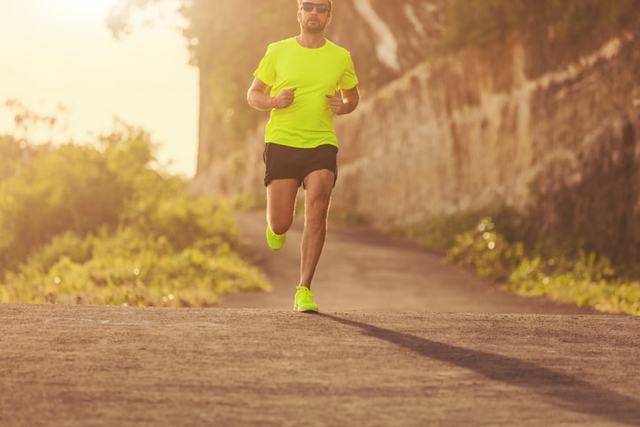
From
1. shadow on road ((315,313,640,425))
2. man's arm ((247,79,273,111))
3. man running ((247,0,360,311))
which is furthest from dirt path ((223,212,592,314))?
shadow on road ((315,313,640,425))

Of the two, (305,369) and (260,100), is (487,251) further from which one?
(305,369)

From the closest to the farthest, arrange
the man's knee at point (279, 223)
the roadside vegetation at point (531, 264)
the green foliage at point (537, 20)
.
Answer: the man's knee at point (279, 223)
the roadside vegetation at point (531, 264)
the green foliage at point (537, 20)

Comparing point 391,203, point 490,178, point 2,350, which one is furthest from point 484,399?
point 391,203

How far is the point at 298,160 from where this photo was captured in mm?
9789

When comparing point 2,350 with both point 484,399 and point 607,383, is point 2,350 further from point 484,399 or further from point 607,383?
point 607,383

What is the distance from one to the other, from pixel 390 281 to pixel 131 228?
23.2 feet

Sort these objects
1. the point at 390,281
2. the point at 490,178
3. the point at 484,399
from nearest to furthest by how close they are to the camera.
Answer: the point at 484,399
the point at 390,281
the point at 490,178

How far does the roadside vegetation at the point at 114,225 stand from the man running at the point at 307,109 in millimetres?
10382

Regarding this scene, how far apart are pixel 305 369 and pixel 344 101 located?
3.06 m

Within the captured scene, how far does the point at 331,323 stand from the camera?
895cm

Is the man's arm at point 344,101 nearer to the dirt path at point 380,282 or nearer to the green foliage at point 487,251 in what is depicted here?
the dirt path at point 380,282

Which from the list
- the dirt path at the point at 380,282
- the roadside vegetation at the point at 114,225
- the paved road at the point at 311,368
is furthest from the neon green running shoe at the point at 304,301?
the roadside vegetation at the point at 114,225

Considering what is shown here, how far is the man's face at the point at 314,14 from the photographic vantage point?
380 inches


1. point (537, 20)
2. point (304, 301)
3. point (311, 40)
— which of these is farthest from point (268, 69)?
point (537, 20)
